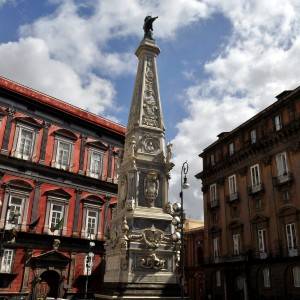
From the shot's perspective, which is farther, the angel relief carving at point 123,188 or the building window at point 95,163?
the building window at point 95,163

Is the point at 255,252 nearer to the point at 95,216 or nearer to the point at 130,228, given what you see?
the point at 95,216

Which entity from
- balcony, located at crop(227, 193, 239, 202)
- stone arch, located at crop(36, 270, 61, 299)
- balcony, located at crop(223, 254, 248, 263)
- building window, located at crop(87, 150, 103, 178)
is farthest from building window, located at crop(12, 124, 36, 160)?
balcony, located at crop(223, 254, 248, 263)

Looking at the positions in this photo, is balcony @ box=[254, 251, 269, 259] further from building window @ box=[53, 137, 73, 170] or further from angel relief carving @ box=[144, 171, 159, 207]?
angel relief carving @ box=[144, 171, 159, 207]

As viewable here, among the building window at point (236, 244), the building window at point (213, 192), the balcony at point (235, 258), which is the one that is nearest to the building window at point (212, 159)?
the building window at point (213, 192)

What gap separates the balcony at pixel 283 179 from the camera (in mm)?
26056

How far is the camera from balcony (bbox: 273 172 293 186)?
2606 cm

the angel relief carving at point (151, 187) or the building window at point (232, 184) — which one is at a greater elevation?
the building window at point (232, 184)

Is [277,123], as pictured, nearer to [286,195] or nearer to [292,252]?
[286,195]

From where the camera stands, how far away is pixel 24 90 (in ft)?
88.3

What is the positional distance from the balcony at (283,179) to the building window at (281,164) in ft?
0.84

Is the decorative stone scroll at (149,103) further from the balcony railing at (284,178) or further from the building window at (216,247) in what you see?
the building window at (216,247)

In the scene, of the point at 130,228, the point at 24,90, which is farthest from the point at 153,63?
the point at 24,90

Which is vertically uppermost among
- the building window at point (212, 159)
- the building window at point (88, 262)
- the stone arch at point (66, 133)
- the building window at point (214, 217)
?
the building window at point (212, 159)

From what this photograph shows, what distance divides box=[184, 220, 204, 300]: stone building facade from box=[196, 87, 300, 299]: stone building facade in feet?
21.0
